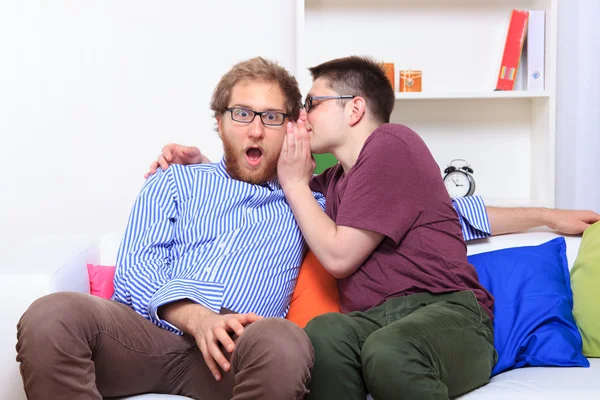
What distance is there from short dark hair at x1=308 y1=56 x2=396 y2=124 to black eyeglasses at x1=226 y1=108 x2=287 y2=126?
0.20m

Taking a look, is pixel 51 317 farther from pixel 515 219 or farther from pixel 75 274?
→ pixel 515 219

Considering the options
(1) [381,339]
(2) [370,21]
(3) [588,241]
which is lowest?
(1) [381,339]

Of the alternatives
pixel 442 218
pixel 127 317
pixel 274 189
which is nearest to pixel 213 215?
pixel 274 189

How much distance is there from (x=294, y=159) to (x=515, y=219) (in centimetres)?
68

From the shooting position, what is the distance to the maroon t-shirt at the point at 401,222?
1759mm

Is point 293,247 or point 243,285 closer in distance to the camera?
point 243,285

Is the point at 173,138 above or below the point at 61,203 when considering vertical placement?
above

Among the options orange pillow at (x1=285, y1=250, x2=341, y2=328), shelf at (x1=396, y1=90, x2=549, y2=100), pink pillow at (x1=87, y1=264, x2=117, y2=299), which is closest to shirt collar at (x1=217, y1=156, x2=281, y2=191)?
orange pillow at (x1=285, y1=250, x2=341, y2=328)

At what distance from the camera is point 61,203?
3068mm

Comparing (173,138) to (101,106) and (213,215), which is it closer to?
(101,106)

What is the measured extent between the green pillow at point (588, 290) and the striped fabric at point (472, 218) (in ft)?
0.84

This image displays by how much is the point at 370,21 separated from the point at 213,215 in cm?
144

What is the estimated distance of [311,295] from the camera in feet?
6.45

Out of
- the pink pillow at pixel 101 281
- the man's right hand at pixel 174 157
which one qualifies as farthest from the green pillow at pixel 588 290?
the pink pillow at pixel 101 281
